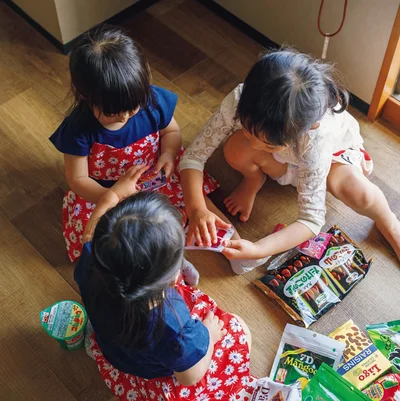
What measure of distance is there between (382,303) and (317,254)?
195mm

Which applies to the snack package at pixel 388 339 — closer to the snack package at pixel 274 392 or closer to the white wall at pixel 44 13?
the snack package at pixel 274 392

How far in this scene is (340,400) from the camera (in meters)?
1.19

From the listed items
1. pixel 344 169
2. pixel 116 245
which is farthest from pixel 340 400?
pixel 116 245

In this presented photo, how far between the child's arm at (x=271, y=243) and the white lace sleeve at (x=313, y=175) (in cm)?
2

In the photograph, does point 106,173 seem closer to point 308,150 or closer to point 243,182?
point 243,182

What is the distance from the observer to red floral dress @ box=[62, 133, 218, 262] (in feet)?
4.39

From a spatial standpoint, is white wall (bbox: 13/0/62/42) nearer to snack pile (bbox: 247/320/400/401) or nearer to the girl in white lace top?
the girl in white lace top

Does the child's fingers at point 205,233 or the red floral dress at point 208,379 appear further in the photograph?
the child's fingers at point 205,233

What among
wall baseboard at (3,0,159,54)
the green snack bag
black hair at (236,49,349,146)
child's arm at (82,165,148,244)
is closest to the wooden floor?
wall baseboard at (3,0,159,54)

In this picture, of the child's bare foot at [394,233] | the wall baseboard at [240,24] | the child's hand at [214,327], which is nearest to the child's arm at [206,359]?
the child's hand at [214,327]

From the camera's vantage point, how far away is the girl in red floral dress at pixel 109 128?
1105 mm

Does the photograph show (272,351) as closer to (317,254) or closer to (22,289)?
(317,254)

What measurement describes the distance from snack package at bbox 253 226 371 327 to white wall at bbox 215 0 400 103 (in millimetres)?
511

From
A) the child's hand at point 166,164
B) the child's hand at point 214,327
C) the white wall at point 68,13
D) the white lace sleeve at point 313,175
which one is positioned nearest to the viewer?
the child's hand at point 214,327
